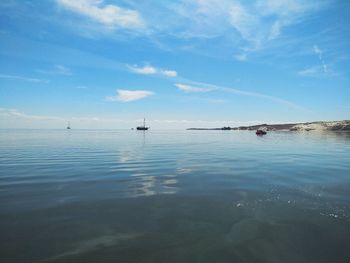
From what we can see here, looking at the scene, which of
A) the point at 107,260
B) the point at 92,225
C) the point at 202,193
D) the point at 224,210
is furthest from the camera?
the point at 202,193

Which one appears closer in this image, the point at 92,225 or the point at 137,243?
the point at 137,243

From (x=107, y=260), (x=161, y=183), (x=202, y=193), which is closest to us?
(x=107, y=260)

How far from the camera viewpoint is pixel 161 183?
1291cm

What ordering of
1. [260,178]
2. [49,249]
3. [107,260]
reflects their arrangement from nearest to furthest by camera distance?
[107,260], [49,249], [260,178]

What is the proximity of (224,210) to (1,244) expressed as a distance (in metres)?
6.12

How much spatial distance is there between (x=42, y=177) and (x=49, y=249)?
30.7 ft

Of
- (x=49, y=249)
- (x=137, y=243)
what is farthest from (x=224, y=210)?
(x=49, y=249)

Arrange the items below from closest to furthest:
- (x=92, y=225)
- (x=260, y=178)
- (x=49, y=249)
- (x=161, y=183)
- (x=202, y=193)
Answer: (x=49, y=249)
(x=92, y=225)
(x=202, y=193)
(x=161, y=183)
(x=260, y=178)

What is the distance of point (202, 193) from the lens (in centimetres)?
1097

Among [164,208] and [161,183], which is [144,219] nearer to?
[164,208]

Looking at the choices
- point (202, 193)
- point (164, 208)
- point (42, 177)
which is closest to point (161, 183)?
point (202, 193)

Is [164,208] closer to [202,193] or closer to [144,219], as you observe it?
[144,219]

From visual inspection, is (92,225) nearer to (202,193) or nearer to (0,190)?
(202,193)

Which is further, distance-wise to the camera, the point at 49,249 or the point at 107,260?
the point at 49,249
